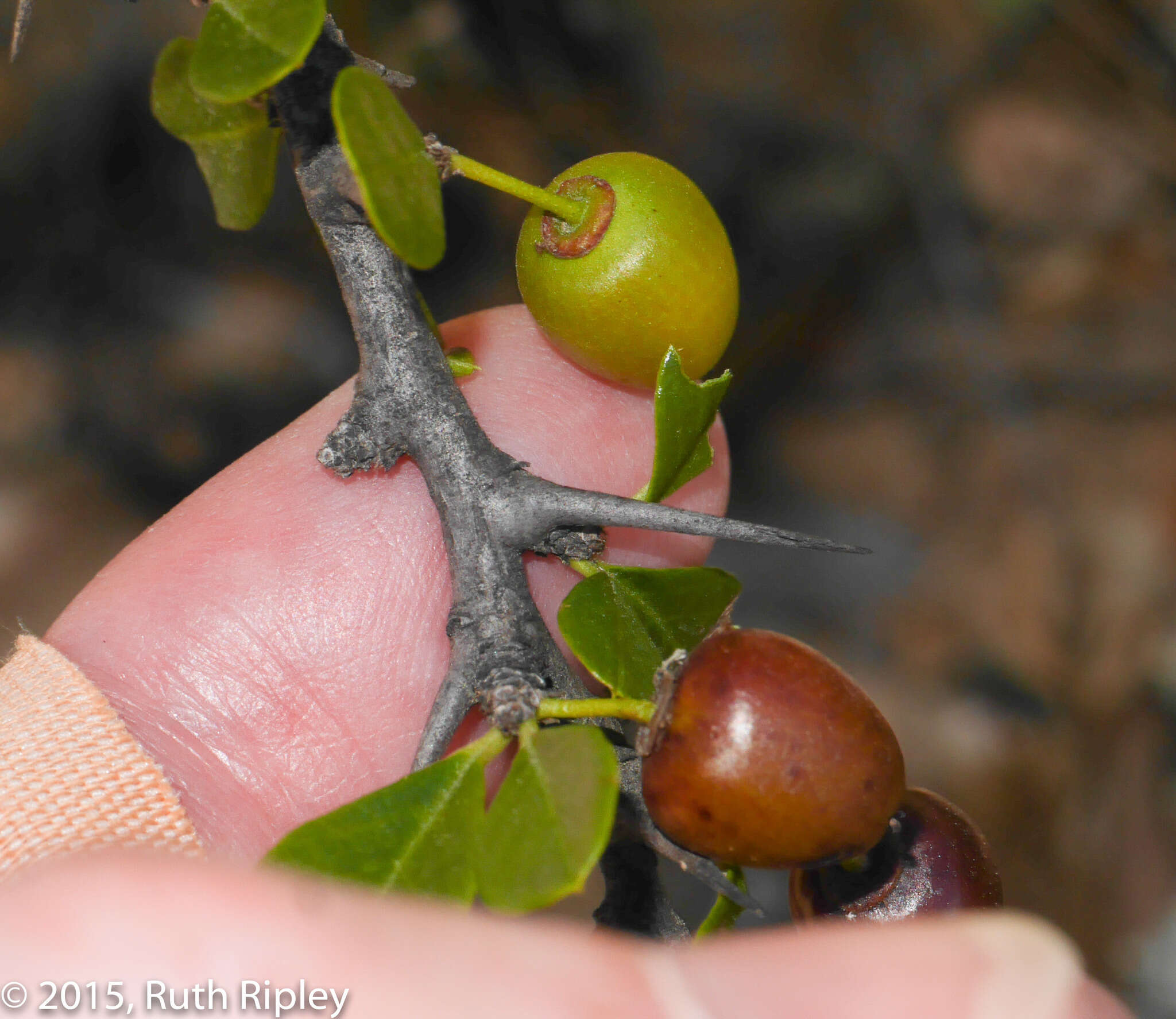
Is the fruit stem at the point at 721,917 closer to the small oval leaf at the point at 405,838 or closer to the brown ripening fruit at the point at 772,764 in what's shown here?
the brown ripening fruit at the point at 772,764

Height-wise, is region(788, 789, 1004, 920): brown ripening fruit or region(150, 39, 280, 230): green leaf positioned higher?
region(150, 39, 280, 230): green leaf

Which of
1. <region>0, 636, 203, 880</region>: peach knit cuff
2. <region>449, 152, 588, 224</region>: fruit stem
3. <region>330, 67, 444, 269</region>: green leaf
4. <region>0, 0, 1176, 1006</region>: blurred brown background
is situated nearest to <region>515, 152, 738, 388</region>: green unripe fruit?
<region>449, 152, 588, 224</region>: fruit stem

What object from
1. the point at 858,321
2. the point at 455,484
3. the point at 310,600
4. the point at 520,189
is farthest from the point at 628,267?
the point at 858,321

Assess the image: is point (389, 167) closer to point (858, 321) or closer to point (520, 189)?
point (520, 189)

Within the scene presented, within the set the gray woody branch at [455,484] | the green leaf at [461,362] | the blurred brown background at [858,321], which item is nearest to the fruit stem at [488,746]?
the gray woody branch at [455,484]

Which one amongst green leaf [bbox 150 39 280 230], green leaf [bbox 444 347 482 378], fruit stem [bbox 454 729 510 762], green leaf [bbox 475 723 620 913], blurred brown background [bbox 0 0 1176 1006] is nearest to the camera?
green leaf [bbox 475 723 620 913]

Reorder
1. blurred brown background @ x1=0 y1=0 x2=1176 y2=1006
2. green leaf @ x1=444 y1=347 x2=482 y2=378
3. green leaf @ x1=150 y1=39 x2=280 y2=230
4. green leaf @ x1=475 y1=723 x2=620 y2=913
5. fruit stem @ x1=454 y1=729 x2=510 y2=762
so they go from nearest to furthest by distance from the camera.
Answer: green leaf @ x1=475 y1=723 x2=620 y2=913
fruit stem @ x1=454 y1=729 x2=510 y2=762
green leaf @ x1=150 y1=39 x2=280 y2=230
green leaf @ x1=444 y1=347 x2=482 y2=378
blurred brown background @ x1=0 y1=0 x2=1176 y2=1006

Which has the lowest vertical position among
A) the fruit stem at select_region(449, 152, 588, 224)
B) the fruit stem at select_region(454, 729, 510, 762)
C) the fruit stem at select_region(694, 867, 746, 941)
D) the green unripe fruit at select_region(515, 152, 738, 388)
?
the fruit stem at select_region(694, 867, 746, 941)

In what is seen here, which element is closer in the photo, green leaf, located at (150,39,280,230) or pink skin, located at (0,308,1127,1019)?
green leaf, located at (150,39,280,230)

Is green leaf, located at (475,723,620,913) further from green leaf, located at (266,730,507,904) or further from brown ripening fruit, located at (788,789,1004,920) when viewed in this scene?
brown ripening fruit, located at (788,789,1004,920)
